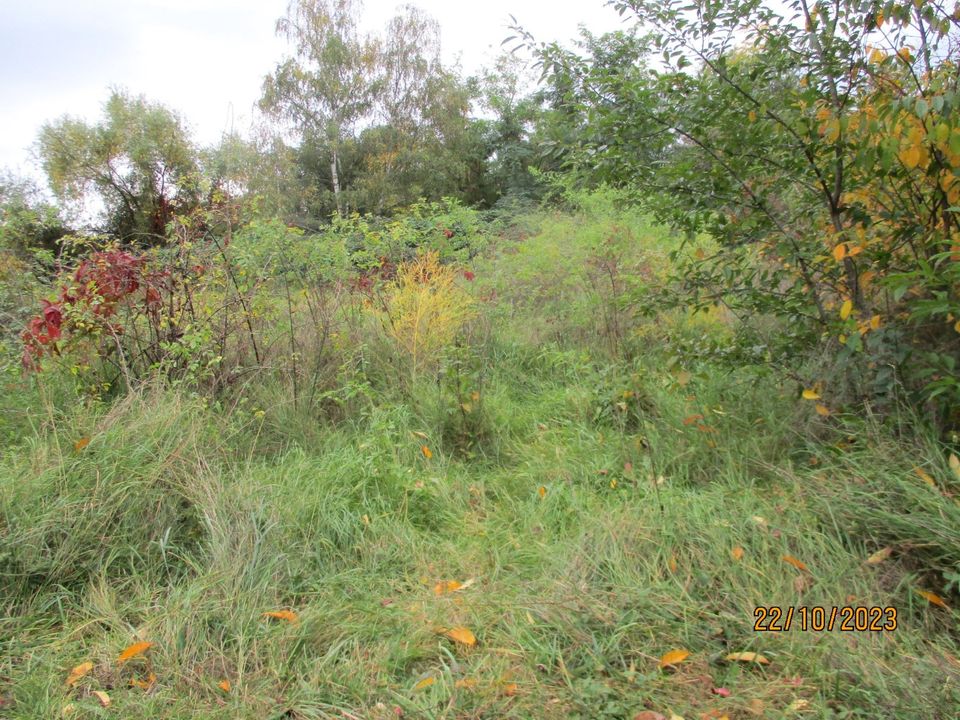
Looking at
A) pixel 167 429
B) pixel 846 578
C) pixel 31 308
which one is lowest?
pixel 846 578

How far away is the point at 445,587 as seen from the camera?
257 cm

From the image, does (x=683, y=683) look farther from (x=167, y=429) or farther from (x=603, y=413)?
(x=167, y=429)

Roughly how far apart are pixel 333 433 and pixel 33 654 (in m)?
2.07

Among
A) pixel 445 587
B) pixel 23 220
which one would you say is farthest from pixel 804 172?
pixel 23 220

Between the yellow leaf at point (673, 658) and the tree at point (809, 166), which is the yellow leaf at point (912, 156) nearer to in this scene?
the tree at point (809, 166)

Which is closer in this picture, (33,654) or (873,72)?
(33,654)

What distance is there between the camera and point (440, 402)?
4242 mm

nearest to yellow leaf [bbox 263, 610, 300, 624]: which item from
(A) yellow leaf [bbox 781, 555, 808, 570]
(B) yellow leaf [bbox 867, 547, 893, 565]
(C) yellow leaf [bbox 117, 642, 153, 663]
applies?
(C) yellow leaf [bbox 117, 642, 153, 663]

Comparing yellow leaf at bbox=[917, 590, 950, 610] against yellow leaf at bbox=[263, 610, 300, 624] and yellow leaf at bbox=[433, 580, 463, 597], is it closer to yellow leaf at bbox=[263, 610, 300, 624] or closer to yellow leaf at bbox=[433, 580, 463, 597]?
yellow leaf at bbox=[433, 580, 463, 597]

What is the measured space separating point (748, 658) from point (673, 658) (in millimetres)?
229

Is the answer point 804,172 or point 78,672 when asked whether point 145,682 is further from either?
point 804,172

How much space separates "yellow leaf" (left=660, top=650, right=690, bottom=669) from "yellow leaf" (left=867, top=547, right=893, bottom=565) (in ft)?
2.63

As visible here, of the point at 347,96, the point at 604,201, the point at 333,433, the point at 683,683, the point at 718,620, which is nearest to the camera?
the point at 683,683

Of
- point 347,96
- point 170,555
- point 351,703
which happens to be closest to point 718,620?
point 351,703
